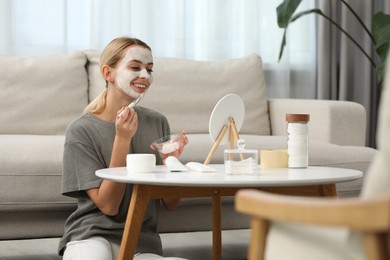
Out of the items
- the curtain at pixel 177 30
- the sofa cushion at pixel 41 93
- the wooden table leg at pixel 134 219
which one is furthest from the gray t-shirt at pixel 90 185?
the curtain at pixel 177 30

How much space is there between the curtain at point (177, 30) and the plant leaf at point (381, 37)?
19.7 inches

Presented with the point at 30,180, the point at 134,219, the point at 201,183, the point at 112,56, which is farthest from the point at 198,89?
the point at 201,183

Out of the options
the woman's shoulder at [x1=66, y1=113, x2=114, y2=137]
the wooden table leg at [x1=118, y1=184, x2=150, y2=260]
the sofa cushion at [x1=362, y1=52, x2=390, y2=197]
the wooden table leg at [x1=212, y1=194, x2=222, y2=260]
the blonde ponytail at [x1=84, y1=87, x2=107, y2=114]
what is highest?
the sofa cushion at [x1=362, y1=52, x2=390, y2=197]

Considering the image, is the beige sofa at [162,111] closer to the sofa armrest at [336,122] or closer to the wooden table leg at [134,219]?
→ the sofa armrest at [336,122]

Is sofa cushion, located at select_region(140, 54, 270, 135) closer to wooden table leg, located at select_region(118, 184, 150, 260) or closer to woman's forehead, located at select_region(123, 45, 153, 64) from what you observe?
woman's forehead, located at select_region(123, 45, 153, 64)

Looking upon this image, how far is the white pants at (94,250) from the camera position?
7.48 ft

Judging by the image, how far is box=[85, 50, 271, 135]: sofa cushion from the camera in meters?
3.73

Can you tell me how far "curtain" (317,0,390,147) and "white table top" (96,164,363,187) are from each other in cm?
238

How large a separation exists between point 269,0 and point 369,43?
627 millimetres

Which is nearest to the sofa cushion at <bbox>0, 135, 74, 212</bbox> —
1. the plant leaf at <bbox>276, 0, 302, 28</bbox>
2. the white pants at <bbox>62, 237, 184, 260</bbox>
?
the white pants at <bbox>62, 237, 184, 260</bbox>

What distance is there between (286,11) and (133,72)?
1.78m

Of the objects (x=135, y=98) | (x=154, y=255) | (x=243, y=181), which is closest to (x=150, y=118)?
(x=135, y=98)

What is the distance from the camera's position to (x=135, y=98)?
2.57 meters

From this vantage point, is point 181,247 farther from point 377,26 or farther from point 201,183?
point 201,183
